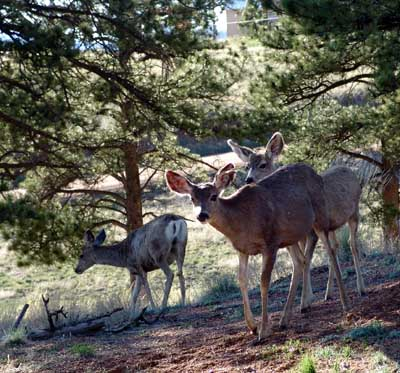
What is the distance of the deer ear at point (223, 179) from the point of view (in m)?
9.37

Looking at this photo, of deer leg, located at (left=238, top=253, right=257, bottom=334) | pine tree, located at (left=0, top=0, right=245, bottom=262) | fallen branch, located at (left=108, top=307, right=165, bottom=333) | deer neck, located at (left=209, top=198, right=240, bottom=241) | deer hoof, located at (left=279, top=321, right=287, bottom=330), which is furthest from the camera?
pine tree, located at (left=0, top=0, right=245, bottom=262)

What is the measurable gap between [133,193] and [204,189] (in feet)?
47.4

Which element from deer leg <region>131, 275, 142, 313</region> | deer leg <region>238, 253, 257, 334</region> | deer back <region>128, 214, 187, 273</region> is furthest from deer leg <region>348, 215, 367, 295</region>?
deer back <region>128, 214, 187, 273</region>

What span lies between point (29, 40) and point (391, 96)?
6112 mm

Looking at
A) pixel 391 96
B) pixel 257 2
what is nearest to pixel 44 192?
pixel 257 2

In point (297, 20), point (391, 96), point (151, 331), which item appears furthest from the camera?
point (391, 96)

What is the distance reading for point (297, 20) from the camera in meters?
13.9

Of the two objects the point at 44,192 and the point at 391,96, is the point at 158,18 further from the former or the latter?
the point at 44,192

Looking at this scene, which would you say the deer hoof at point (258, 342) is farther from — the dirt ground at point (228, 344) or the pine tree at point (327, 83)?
the pine tree at point (327, 83)

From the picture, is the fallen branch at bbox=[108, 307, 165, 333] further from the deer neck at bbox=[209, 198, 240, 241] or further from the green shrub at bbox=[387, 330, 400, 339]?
the green shrub at bbox=[387, 330, 400, 339]

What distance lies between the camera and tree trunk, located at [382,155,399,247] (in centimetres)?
2130

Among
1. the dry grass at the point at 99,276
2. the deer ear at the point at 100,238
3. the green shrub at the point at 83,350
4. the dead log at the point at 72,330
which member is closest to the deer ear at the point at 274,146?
the dead log at the point at 72,330

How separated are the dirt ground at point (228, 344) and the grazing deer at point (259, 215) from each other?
0.41 meters

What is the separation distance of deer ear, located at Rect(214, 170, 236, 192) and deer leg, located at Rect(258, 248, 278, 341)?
823 millimetres
